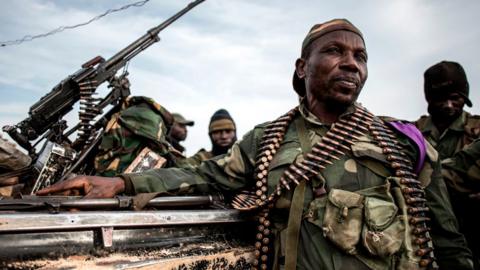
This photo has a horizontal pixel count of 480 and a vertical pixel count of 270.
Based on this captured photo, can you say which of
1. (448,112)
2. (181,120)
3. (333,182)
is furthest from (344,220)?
(181,120)

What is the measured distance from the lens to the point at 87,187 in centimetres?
219

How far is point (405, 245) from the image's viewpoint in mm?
2006

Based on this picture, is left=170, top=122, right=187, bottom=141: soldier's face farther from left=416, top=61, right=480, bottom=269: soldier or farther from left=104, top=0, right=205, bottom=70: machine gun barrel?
left=416, top=61, right=480, bottom=269: soldier

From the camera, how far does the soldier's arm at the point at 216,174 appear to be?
7.91 feet

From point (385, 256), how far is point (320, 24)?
4.97ft

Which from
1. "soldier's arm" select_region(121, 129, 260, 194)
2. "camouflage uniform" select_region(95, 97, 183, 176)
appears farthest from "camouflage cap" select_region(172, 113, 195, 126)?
"soldier's arm" select_region(121, 129, 260, 194)

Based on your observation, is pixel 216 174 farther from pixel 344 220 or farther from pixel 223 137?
pixel 223 137

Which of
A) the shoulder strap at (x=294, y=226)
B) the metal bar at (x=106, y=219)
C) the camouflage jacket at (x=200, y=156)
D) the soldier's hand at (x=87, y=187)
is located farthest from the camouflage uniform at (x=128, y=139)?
the shoulder strap at (x=294, y=226)

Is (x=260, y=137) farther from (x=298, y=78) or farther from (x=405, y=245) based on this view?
(x=405, y=245)

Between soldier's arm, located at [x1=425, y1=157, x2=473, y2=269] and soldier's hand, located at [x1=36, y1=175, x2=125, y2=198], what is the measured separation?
181 centimetres

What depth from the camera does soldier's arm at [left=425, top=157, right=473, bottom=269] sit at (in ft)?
7.13

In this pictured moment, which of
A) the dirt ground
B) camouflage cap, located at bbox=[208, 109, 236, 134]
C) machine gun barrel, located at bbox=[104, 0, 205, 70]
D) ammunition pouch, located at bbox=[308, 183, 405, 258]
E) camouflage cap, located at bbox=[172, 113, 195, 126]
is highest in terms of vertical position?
machine gun barrel, located at bbox=[104, 0, 205, 70]

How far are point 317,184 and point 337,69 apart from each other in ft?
2.34

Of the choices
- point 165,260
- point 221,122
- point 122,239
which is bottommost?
point 165,260
